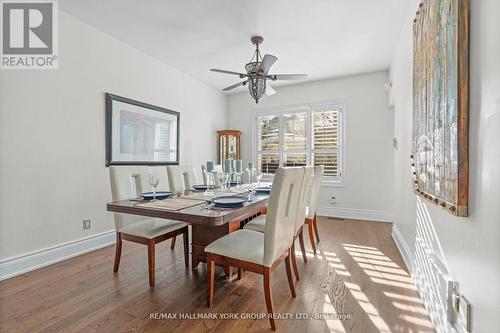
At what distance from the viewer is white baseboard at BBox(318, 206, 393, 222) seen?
162 inches

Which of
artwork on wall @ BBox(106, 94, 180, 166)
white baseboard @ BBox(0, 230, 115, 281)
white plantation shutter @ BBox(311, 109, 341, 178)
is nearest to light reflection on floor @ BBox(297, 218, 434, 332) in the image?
white plantation shutter @ BBox(311, 109, 341, 178)

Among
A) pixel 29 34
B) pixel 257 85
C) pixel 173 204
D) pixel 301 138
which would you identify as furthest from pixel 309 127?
pixel 29 34

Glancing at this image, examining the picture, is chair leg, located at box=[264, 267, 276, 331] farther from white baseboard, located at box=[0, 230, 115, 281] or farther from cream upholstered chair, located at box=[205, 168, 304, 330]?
white baseboard, located at box=[0, 230, 115, 281]

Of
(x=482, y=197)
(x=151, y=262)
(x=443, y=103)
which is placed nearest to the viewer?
(x=482, y=197)

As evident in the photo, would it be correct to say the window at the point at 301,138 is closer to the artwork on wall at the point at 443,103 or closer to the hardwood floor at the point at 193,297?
the hardwood floor at the point at 193,297

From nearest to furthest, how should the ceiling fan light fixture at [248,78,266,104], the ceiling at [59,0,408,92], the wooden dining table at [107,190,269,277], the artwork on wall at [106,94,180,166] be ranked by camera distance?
the wooden dining table at [107,190,269,277]
the ceiling at [59,0,408,92]
the ceiling fan light fixture at [248,78,266,104]
the artwork on wall at [106,94,180,166]

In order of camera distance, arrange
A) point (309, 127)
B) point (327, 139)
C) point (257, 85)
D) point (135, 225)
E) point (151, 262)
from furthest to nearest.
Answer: point (309, 127) < point (327, 139) < point (257, 85) < point (135, 225) < point (151, 262)

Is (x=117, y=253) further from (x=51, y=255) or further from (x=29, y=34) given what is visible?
(x=29, y=34)

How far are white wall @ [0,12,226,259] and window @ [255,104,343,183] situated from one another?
2590 mm

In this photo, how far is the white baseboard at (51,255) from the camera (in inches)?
85.7

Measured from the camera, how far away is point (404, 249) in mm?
2525

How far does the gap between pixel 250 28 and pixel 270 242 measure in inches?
98.1

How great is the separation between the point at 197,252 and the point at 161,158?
2048 millimetres

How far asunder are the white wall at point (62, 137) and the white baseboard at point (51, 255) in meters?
0.06
